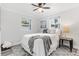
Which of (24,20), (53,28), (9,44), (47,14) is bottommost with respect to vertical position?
(9,44)

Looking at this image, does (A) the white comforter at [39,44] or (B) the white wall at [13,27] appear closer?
(B) the white wall at [13,27]

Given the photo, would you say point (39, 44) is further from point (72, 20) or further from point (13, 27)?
point (72, 20)

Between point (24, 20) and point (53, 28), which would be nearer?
point (24, 20)

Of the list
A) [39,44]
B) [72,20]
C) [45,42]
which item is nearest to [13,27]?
[39,44]

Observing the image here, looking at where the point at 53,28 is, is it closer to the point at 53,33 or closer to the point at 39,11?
the point at 53,33

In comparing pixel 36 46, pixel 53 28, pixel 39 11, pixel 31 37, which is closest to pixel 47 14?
pixel 39 11

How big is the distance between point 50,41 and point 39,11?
71 cm

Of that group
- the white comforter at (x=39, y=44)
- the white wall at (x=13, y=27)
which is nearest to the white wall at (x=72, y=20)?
the white comforter at (x=39, y=44)

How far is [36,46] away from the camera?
138cm

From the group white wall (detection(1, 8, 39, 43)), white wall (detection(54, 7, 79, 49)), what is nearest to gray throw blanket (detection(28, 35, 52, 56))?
white wall (detection(1, 8, 39, 43))

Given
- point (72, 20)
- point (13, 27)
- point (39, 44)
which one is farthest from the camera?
point (72, 20)

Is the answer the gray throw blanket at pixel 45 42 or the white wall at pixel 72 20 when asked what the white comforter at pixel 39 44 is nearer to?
the gray throw blanket at pixel 45 42

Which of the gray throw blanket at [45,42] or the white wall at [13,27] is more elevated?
the white wall at [13,27]

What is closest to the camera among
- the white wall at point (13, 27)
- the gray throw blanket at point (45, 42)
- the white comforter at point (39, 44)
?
the white wall at point (13, 27)
